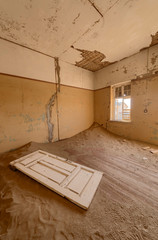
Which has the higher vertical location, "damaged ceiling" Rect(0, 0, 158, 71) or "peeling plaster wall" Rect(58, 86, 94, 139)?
"damaged ceiling" Rect(0, 0, 158, 71)

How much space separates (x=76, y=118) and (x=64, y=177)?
2.96m

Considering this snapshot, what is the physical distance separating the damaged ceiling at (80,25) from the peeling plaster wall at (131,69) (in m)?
0.27

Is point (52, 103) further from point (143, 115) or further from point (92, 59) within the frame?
point (143, 115)

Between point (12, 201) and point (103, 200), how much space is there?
1175mm

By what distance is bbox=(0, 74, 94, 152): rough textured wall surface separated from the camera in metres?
2.48

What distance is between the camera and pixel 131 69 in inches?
135

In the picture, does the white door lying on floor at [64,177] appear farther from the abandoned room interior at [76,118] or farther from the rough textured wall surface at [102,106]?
the rough textured wall surface at [102,106]

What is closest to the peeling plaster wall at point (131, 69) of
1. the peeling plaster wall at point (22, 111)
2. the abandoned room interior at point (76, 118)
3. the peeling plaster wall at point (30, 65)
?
the abandoned room interior at point (76, 118)

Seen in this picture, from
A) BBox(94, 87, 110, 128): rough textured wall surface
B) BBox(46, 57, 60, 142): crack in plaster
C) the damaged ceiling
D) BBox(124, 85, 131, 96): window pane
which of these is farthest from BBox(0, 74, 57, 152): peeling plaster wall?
BBox(124, 85, 131, 96): window pane

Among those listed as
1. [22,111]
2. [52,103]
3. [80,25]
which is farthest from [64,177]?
[80,25]

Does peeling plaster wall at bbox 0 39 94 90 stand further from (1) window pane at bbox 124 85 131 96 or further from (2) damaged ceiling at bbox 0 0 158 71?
(1) window pane at bbox 124 85 131 96

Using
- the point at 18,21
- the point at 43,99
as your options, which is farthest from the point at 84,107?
the point at 18,21

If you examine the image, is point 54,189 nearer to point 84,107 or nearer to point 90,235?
A: point 90,235

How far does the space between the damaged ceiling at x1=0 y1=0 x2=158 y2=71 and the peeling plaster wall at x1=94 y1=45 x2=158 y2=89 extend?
27cm
